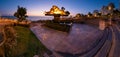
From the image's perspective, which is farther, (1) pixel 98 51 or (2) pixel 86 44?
(2) pixel 86 44

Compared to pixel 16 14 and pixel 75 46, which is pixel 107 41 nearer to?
pixel 75 46

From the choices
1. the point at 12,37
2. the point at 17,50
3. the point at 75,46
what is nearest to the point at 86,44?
the point at 75,46

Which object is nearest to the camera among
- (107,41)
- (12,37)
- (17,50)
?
(12,37)

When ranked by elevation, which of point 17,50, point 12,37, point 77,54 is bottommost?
point 77,54

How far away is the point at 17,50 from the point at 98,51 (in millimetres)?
8389

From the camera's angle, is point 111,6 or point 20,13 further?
point 111,6

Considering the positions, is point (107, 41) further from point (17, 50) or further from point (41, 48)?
point (17, 50)

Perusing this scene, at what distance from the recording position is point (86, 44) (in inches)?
923

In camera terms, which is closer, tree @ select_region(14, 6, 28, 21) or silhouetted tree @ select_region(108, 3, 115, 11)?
tree @ select_region(14, 6, 28, 21)

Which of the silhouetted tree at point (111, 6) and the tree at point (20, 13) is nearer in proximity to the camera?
the tree at point (20, 13)

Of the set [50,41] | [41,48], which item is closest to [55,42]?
[50,41]

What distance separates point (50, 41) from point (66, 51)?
142 inches

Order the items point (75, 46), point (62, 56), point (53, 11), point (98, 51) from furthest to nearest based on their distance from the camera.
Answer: point (53, 11) → point (75, 46) → point (98, 51) → point (62, 56)

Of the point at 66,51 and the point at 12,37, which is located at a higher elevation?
the point at 12,37
